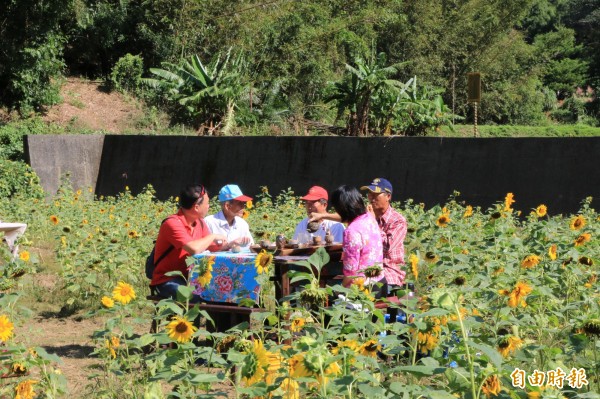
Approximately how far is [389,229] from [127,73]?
22324mm

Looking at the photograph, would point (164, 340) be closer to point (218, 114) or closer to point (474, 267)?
point (474, 267)

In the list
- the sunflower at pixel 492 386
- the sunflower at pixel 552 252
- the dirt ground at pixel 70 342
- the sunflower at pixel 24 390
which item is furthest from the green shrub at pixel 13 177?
the sunflower at pixel 492 386

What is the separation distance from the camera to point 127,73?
27.2 meters

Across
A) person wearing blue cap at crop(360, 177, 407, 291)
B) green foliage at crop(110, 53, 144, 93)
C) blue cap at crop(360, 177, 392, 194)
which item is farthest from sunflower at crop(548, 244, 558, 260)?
green foliage at crop(110, 53, 144, 93)

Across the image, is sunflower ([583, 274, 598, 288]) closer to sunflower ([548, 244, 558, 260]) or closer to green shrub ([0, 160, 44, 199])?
sunflower ([548, 244, 558, 260])

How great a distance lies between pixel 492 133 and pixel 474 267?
1108 inches

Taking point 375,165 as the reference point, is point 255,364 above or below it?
below

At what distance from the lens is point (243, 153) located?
1540cm

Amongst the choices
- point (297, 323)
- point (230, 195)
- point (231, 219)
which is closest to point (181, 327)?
point (297, 323)

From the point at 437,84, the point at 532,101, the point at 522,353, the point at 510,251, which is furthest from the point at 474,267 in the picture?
the point at 532,101

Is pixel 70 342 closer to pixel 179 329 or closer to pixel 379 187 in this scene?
pixel 379 187

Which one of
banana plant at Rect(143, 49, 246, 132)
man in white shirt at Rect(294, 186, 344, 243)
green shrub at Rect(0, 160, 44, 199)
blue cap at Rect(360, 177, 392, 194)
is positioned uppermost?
banana plant at Rect(143, 49, 246, 132)

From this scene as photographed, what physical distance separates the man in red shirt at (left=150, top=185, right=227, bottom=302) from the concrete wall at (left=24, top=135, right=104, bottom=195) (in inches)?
488

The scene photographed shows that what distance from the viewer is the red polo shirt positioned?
563 centimetres
